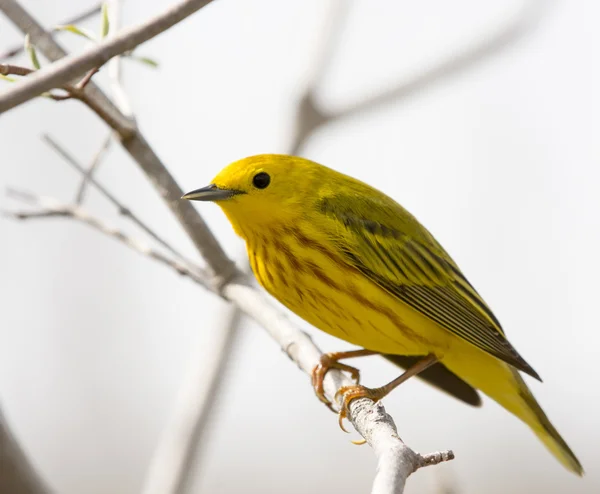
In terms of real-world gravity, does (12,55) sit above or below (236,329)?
above

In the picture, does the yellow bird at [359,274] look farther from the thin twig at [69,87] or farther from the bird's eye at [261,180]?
the thin twig at [69,87]

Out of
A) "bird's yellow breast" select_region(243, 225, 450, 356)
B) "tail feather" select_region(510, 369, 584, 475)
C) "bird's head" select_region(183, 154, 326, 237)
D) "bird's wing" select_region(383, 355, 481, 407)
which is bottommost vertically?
"tail feather" select_region(510, 369, 584, 475)

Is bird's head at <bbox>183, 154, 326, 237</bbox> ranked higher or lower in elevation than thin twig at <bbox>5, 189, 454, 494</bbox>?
higher

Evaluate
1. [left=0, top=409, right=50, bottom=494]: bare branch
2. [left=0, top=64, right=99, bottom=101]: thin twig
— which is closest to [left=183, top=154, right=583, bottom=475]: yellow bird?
[left=0, top=64, right=99, bottom=101]: thin twig

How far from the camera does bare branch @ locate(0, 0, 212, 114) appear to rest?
5.45 feet

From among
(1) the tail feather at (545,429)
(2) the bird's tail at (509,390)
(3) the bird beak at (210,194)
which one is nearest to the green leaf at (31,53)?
(3) the bird beak at (210,194)

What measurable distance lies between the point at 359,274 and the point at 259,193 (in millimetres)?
510

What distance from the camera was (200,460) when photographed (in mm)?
3732

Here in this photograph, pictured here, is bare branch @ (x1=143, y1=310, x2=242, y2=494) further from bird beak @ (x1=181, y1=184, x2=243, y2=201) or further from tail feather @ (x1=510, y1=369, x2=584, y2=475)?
tail feather @ (x1=510, y1=369, x2=584, y2=475)

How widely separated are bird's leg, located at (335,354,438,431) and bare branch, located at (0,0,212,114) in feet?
4.77

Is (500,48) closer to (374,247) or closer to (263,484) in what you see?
(374,247)

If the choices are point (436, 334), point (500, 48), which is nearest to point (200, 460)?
point (436, 334)

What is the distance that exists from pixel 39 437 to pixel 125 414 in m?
1.19

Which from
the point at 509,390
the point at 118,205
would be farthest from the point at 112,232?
the point at 509,390
